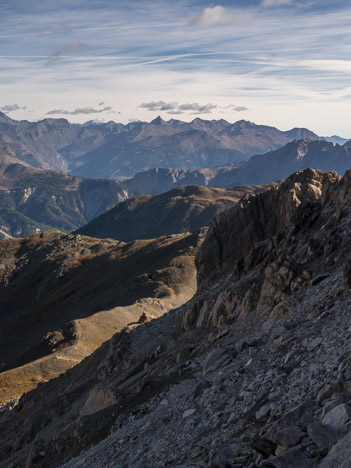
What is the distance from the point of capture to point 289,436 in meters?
13.7

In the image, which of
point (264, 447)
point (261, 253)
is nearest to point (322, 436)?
point (264, 447)

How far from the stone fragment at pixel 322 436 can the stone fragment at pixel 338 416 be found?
0.48ft

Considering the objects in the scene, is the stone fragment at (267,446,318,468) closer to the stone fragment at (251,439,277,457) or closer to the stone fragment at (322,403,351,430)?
the stone fragment at (251,439,277,457)

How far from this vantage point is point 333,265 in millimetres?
29266

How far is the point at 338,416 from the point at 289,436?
1.37 metres

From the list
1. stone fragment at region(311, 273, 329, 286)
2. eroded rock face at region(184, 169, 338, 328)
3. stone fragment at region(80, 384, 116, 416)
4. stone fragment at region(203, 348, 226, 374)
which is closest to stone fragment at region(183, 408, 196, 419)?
stone fragment at region(203, 348, 226, 374)

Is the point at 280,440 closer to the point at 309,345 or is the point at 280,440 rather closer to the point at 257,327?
the point at 309,345

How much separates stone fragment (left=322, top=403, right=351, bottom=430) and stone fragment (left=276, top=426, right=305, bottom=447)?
0.75m

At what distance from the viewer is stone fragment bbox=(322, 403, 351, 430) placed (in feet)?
43.5

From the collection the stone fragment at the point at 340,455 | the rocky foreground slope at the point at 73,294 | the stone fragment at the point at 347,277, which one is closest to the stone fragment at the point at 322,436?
the stone fragment at the point at 340,455

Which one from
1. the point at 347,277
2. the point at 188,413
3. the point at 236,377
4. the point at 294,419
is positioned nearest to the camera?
the point at 294,419

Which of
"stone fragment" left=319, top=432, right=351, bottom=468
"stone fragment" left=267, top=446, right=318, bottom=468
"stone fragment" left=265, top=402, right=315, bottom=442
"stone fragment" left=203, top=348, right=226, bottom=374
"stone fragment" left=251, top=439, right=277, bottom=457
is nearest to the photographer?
"stone fragment" left=319, top=432, right=351, bottom=468

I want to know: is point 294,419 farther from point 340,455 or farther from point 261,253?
point 261,253

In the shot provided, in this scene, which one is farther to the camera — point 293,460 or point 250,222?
point 250,222
